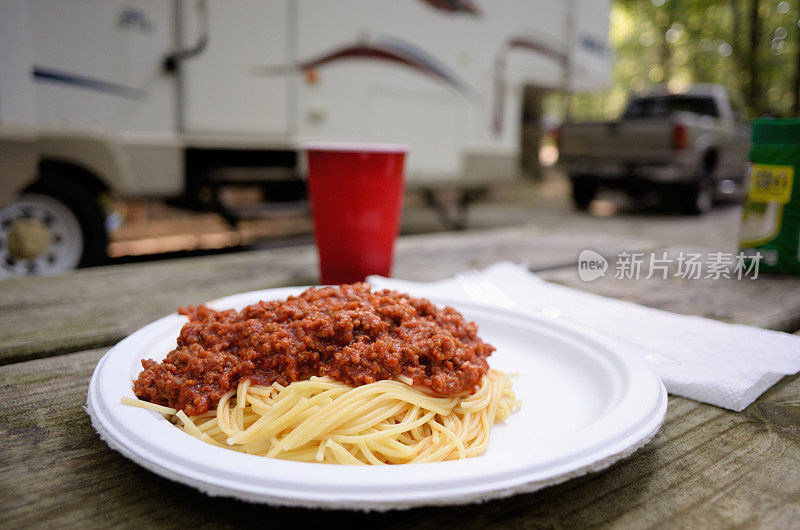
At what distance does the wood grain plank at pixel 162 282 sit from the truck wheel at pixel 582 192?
7.37 m

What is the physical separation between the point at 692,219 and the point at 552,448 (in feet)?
28.2

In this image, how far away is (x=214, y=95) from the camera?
4375mm

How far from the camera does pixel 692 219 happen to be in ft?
26.9

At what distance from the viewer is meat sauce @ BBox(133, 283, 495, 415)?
0.85m

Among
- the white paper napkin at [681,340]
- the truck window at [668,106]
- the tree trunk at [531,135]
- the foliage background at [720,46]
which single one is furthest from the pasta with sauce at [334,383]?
the tree trunk at [531,135]

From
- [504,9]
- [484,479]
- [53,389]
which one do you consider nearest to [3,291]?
[53,389]

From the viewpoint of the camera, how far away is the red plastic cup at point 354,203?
1528 mm

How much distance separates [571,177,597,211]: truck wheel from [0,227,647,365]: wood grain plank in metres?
7.37

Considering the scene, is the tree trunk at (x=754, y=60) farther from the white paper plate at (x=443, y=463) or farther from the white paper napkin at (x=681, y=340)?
Result: the white paper plate at (x=443, y=463)

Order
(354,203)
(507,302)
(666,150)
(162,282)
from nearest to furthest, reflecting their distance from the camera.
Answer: (507,302) < (354,203) < (162,282) < (666,150)

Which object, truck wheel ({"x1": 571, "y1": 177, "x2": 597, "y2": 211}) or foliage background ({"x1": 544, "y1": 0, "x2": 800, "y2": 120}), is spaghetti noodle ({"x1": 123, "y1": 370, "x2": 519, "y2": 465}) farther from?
foliage background ({"x1": 544, "y1": 0, "x2": 800, "y2": 120})

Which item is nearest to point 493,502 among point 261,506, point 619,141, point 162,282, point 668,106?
point 261,506

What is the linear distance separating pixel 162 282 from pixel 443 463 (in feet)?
4.24

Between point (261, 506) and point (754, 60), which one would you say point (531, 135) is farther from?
point (261, 506)
